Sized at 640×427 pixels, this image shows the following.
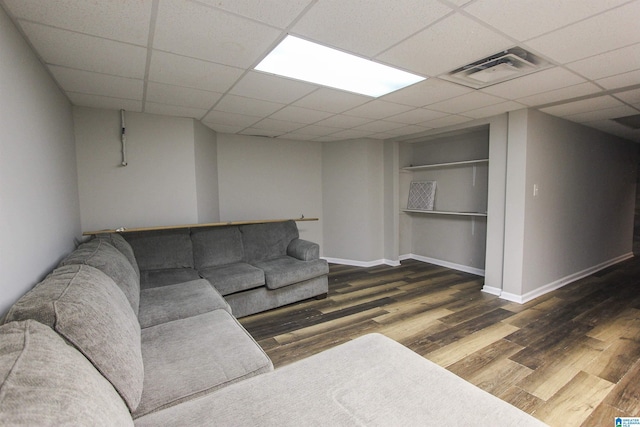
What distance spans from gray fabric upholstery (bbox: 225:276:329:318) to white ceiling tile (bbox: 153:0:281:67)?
6.98ft

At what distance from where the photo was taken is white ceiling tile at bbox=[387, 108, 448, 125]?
3207 millimetres

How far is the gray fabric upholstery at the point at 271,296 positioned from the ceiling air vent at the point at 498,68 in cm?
248

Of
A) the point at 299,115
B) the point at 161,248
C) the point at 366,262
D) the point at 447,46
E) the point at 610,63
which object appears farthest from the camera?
the point at 366,262

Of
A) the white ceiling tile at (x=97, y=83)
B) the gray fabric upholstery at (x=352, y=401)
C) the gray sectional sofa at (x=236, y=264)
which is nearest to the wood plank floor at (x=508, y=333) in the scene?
the gray sectional sofa at (x=236, y=264)

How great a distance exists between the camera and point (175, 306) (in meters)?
2.01

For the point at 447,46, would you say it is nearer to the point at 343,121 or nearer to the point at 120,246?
the point at 343,121

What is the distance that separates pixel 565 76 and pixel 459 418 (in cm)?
264

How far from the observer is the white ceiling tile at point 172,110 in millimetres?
2879

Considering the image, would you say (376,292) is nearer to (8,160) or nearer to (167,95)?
(167,95)

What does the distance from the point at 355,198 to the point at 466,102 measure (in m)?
2.35

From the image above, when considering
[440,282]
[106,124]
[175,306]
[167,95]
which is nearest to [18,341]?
[175,306]

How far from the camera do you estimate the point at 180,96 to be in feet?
8.55

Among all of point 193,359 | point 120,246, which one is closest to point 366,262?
point 120,246

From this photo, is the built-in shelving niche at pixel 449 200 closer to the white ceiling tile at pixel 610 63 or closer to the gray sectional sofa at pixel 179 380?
the white ceiling tile at pixel 610 63
